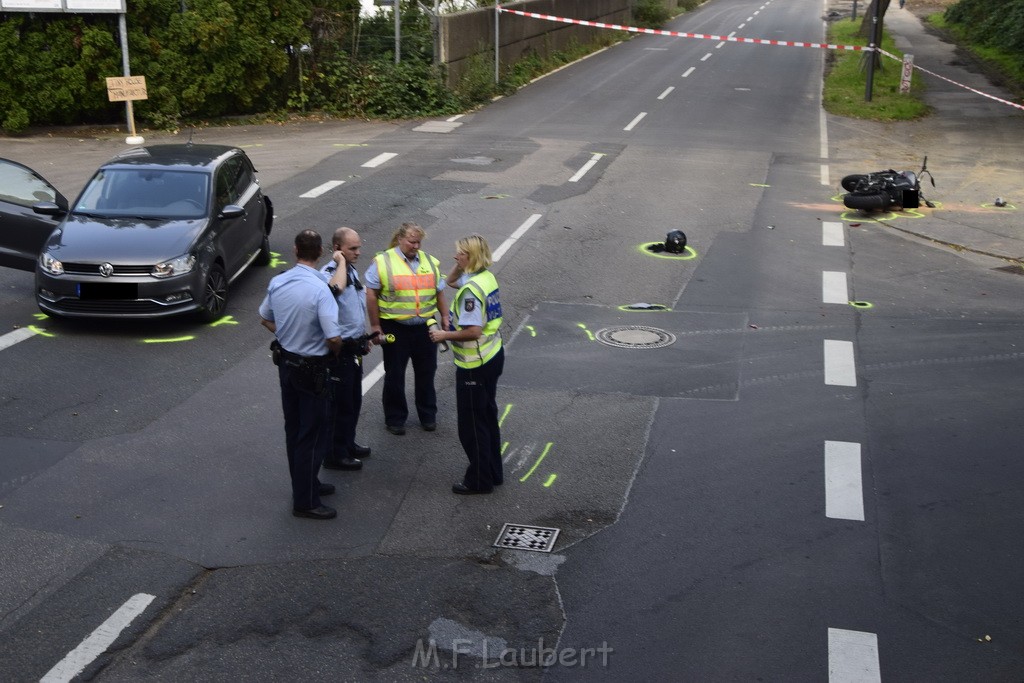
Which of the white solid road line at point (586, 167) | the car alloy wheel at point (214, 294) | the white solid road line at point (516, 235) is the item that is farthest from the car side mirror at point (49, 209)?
the white solid road line at point (586, 167)

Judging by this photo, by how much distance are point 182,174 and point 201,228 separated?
106 cm

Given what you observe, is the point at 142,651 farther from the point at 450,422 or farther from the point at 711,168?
the point at 711,168

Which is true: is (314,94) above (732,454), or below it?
above

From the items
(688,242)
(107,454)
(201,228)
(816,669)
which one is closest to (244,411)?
(107,454)

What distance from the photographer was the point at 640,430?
29.6 feet

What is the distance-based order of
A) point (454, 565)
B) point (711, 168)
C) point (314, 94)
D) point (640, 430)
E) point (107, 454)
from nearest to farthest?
point (454, 565), point (107, 454), point (640, 430), point (711, 168), point (314, 94)

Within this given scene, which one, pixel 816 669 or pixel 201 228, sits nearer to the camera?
pixel 816 669

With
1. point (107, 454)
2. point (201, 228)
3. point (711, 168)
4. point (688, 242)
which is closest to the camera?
point (107, 454)

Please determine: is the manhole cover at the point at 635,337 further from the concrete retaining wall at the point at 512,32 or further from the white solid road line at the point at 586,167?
the concrete retaining wall at the point at 512,32

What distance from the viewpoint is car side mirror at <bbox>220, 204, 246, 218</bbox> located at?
→ 39.0ft

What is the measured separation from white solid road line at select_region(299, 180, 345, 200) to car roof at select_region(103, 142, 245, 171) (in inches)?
169

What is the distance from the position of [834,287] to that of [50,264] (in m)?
8.93

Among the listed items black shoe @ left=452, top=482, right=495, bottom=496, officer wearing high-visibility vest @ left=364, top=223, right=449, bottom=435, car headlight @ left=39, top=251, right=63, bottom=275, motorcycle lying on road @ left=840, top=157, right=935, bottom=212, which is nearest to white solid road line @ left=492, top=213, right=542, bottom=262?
motorcycle lying on road @ left=840, top=157, right=935, bottom=212

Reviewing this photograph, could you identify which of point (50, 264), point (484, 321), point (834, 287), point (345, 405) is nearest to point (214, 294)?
point (50, 264)
